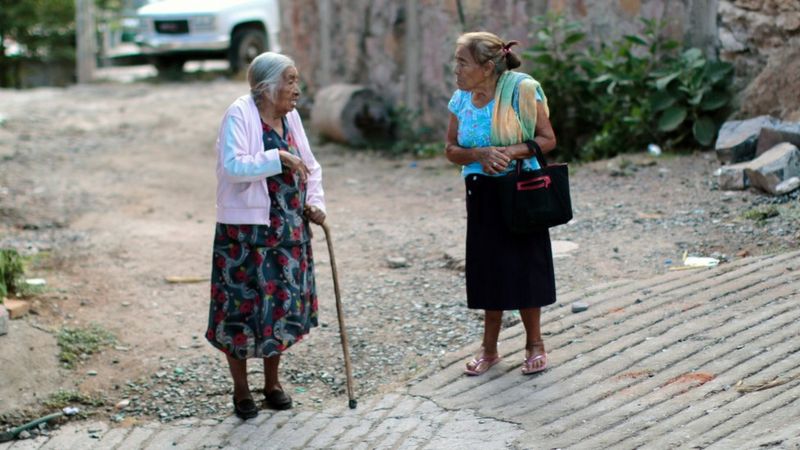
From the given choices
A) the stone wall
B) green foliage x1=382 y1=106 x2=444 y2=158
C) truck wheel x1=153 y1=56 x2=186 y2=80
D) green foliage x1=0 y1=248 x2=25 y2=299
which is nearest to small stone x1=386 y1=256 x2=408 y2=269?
green foliage x1=0 y1=248 x2=25 y2=299

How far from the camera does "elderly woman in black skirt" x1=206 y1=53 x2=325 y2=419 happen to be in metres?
4.56

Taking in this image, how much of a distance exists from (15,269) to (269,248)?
8.02ft

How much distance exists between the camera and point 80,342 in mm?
5973

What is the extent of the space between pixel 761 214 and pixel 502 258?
2816 millimetres

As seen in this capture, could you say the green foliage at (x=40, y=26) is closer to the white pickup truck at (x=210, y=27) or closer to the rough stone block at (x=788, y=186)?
the white pickup truck at (x=210, y=27)

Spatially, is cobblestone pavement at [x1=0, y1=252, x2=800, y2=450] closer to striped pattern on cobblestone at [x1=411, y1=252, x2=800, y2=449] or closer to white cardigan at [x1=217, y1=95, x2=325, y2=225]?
striped pattern on cobblestone at [x1=411, y1=252, x2=800, y2=449]

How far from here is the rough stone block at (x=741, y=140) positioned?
7984 millimetres

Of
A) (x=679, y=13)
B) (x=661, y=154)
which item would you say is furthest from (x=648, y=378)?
(x=679, y=13)

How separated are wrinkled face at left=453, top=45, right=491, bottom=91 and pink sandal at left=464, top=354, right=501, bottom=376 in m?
1.21

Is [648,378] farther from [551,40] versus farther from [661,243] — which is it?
[551,40]

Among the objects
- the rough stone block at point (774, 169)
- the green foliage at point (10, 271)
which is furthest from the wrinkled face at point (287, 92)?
the rough stone block at point (774, 169)

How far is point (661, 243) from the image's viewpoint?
6.70 meters

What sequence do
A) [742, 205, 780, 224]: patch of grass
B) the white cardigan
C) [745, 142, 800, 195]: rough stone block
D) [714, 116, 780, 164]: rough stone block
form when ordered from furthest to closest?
1. [714, 116, 780, 164]: rough stone block
2. [745, 142, 800, 195]: rough stone block
3. [742, 205, 780, 224]: patch of grass
4. the white cardigan

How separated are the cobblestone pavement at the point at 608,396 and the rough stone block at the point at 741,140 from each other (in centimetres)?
253
